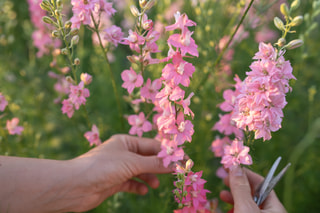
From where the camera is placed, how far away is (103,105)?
2166 mm

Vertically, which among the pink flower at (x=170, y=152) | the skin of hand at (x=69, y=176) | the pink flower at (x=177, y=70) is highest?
the pink flower at (x=177, y=70)

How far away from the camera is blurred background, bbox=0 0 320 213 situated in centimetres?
144

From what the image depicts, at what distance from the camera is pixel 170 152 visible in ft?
3.39

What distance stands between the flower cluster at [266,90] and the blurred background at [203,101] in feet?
1.27

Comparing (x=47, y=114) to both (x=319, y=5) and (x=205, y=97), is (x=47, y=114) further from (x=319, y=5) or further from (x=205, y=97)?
(x=319, y=5)

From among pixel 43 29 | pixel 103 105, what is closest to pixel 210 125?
pixel 103 105

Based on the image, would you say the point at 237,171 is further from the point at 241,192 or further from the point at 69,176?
the point at 69,176

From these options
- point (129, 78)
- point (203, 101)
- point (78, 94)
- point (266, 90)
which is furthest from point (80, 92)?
point (203, 101)

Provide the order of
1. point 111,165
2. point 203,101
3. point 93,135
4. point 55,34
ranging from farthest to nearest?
point 203,101, point 93,135, point 111,165, point 55,34

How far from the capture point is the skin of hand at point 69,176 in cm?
98

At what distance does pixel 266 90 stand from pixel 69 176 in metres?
0.77

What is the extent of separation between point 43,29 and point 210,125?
1.28 metres

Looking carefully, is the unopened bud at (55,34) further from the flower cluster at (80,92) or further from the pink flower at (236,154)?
the pink flower at (236,154)

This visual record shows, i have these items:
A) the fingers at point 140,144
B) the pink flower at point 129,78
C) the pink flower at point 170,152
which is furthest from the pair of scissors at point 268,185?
the pink flower at point 129,78
